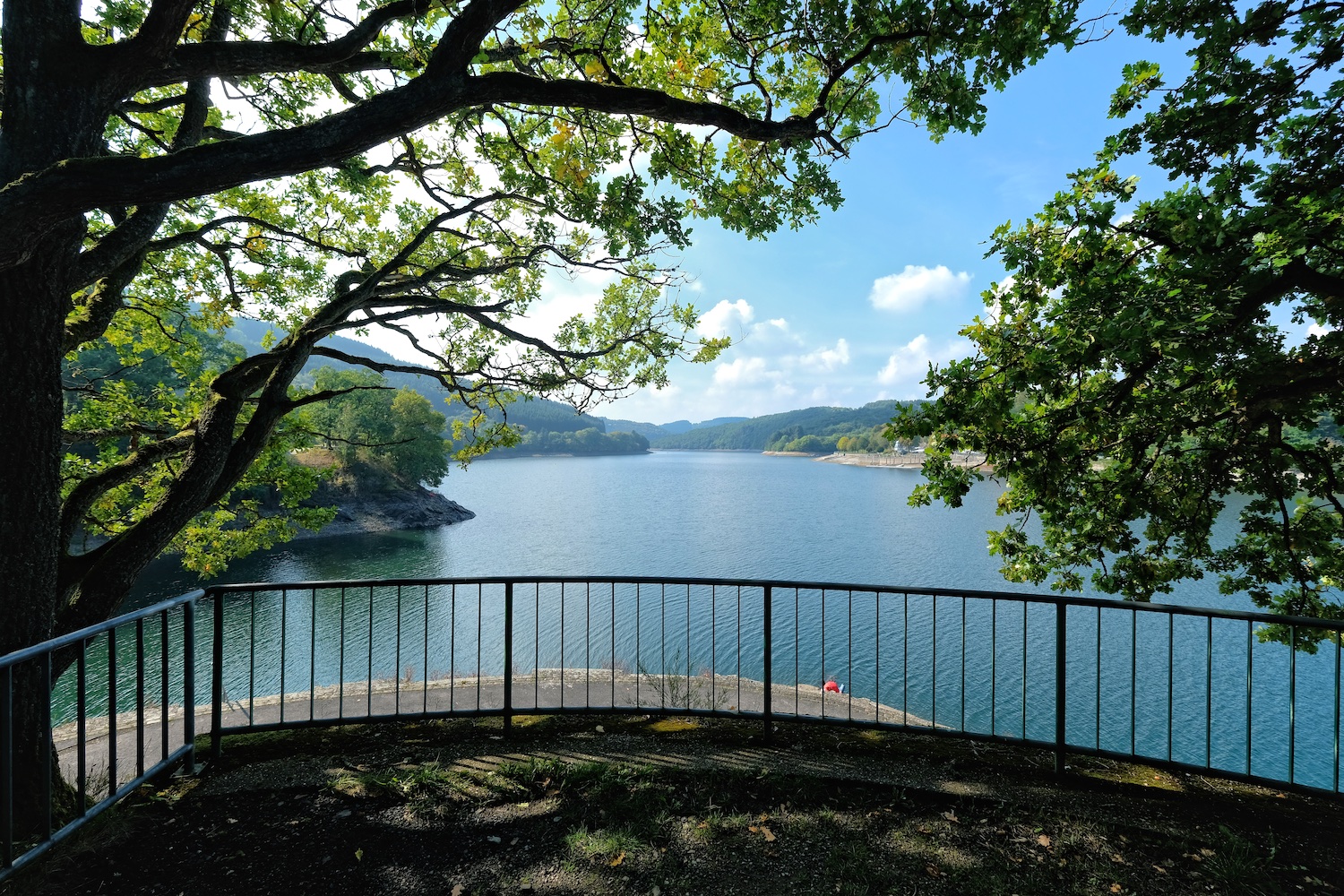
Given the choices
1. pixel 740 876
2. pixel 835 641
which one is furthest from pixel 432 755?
pixel 835 641

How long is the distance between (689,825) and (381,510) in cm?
4181

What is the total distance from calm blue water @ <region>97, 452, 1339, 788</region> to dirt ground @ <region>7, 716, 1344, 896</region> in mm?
480

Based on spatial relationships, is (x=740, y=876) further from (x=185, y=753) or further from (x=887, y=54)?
(x=887, y=54)

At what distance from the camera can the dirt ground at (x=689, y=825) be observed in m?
2.63

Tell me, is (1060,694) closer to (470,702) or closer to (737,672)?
(737,672)

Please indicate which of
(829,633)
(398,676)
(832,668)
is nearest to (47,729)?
(398,676)

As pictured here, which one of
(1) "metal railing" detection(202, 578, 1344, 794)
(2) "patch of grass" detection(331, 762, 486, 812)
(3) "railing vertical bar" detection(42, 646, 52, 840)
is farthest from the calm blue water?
(3) "railing vertical bar" detection(42, 646, 52, 840)

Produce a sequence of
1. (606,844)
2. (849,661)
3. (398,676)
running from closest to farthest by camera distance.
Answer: (606,844) → (849,661) → (398,676)

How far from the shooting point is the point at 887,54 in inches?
154

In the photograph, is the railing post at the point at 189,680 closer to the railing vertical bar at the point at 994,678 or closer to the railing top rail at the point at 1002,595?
the railing top rail at the point at 1002,595

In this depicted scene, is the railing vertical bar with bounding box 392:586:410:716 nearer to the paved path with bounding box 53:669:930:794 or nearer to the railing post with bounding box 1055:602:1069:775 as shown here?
the paved path with bounding box 53:669:930:794

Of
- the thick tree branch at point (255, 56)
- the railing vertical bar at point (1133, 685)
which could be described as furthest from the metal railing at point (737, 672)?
the thick tree branch at point (255, 56)

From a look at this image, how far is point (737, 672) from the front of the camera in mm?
5719

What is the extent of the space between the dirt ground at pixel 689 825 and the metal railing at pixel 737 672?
10.0 inches
